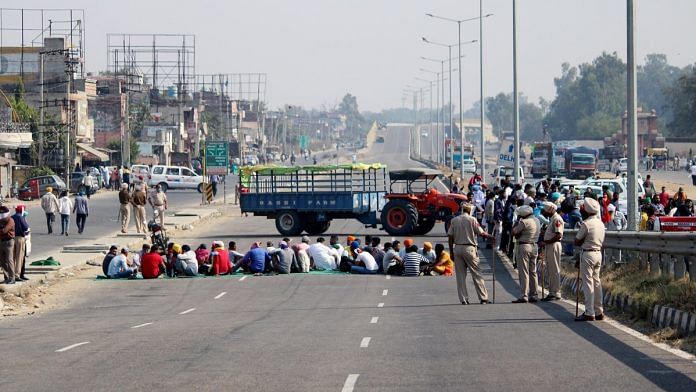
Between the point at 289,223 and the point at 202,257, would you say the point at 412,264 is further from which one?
the point at 289,223

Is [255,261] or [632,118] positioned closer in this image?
[632,118]

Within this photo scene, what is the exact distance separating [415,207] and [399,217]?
0.61 metres

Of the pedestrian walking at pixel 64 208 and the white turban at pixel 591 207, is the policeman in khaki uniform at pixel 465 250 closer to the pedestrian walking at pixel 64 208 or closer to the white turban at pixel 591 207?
the white turban at pixel 591 207

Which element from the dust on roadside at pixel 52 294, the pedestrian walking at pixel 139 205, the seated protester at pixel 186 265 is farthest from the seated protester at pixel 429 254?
the pedestrian walking at pixel 139 205

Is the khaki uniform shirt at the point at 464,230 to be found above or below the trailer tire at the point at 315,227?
above

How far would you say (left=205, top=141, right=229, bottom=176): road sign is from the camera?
66.6 metres

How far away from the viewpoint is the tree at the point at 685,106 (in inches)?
5664

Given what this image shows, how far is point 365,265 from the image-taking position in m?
29.6

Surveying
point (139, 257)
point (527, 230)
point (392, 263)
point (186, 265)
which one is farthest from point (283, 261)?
point (527, 230)

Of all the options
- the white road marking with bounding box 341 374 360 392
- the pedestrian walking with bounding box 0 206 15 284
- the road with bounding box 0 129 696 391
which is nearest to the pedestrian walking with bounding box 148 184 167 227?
the pedestrian walking with bounding box 0 206 15 284

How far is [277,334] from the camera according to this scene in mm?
16797

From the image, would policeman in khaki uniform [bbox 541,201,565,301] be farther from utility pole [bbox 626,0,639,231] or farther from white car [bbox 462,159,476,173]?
white car [bbox 462,159,476,173]

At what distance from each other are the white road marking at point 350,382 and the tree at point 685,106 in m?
136

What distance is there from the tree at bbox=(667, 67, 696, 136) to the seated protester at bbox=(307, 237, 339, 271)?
4672 inches
